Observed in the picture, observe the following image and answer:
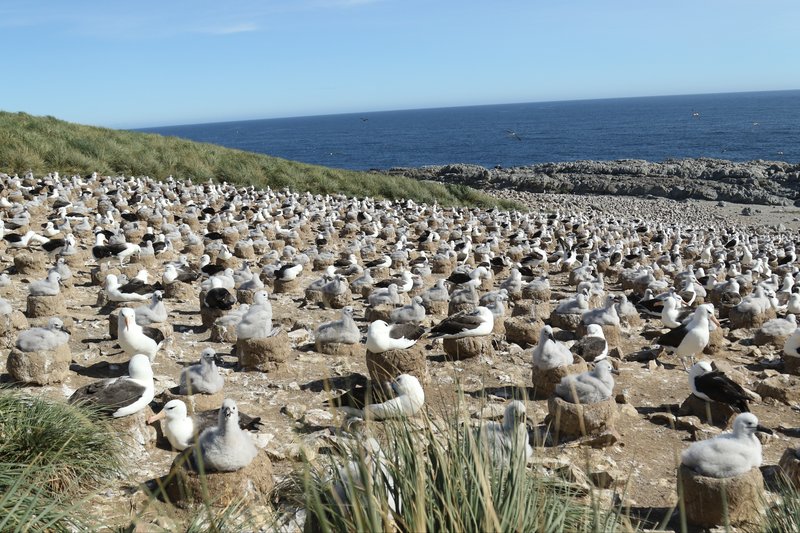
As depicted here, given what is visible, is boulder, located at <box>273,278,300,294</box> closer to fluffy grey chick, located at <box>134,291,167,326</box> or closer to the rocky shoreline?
fluffy grey chick, located at <box>134,291,167,326</box>

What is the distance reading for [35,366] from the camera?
7.45 metres

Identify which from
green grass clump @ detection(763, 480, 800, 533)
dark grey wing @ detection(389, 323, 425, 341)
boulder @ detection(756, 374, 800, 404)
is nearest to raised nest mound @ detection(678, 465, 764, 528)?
green grass clump @ detection(763, 480, 800, 533)

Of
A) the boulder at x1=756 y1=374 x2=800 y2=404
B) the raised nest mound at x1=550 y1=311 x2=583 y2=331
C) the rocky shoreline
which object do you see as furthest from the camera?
the rocky shoreline

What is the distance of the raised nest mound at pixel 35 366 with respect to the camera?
743cm

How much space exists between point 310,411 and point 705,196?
4500cm

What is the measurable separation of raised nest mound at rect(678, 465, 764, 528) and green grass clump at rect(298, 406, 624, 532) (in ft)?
5.38

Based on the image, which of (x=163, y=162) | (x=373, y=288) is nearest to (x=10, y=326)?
(x=373, y=288)

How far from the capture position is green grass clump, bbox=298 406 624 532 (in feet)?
11.1

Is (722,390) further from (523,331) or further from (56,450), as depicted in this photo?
(56,450)

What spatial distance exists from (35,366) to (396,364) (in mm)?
3980

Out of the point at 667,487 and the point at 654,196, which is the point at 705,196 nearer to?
the point at 654,196

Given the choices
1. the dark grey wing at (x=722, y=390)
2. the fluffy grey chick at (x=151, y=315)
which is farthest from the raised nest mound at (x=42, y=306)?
the dark grey wing at (x=722, y=390)

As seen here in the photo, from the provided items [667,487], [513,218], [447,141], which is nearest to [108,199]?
[513,218]

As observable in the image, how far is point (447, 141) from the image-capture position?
132 m
